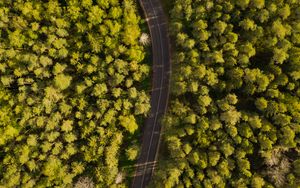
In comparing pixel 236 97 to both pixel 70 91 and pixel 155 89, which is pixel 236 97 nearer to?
pixel 155 89

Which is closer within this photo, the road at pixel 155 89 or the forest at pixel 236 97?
the forest at pixel 236 97

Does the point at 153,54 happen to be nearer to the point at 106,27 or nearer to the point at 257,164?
the point at 106,27

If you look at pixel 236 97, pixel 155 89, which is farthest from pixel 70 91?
pixel 236 97

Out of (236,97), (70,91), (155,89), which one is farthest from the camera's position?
(155,89)

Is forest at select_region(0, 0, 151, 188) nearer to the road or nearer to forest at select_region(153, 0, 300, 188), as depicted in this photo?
the road

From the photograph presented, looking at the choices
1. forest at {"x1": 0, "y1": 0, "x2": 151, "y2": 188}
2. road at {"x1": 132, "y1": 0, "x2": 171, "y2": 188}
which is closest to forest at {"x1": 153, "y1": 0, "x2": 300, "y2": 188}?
road at {"x1": 132, "y1": 0, "x2": 171, "y2": 188}

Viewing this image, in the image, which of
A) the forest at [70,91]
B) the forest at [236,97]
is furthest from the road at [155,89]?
the forest at [236,97]

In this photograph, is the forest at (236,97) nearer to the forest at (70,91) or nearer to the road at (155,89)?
the road at (155,89)
